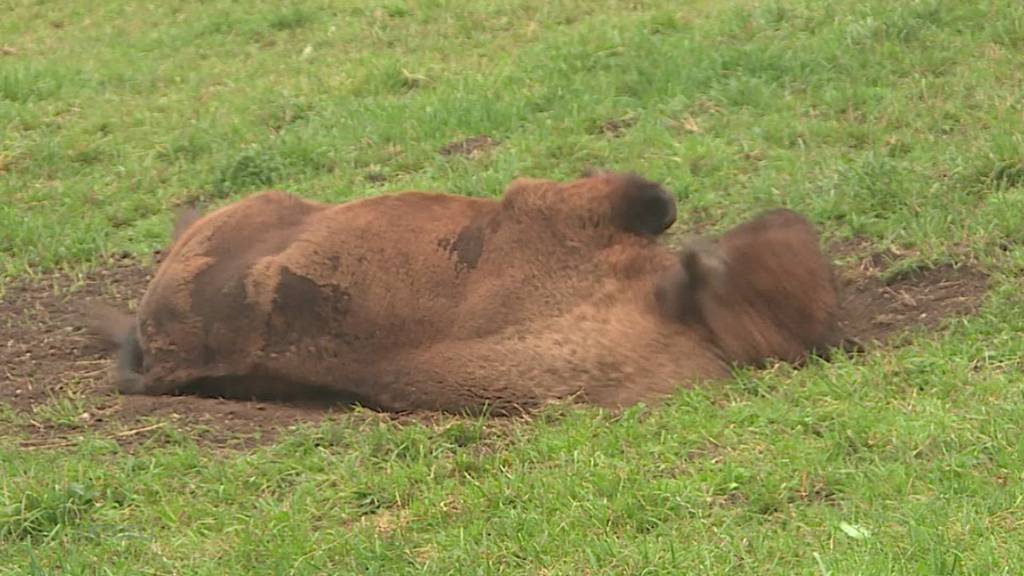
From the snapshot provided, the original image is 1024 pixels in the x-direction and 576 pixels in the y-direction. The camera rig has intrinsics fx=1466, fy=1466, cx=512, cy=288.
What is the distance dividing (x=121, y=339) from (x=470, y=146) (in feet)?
9.89

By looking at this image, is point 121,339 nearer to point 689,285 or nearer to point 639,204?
point 639,204

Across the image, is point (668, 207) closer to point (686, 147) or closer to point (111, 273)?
point (686, 147)

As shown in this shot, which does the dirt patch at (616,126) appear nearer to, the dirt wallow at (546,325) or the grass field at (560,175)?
the grass field at (560,175)

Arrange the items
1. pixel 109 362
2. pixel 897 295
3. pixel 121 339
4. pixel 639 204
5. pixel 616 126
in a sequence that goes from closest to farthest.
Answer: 1. pixel 639 204
2. pixel 897 295
3. pixel 121 339
4. pixel 109 362
5. pixel 616 126

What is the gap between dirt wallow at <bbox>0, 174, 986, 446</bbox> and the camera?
17.1 ft

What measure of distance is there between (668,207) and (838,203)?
5.04ft

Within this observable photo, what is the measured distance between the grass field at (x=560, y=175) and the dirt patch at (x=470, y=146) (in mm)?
78

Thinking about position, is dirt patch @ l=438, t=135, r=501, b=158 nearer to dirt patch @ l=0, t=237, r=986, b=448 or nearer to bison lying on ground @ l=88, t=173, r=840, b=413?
dirt patch @ l=0, t=237, r=986, b=448

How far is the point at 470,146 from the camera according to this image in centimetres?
850

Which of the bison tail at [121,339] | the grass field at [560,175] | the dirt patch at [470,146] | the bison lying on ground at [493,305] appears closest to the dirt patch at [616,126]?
the grass field at [560,175]

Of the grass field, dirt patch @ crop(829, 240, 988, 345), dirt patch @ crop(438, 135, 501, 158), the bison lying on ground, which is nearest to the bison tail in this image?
the bison lying on ground

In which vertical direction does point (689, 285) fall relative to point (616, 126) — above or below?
above

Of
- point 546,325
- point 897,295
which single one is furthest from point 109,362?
point 897,295

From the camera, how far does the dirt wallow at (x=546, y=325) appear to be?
5.23 m
